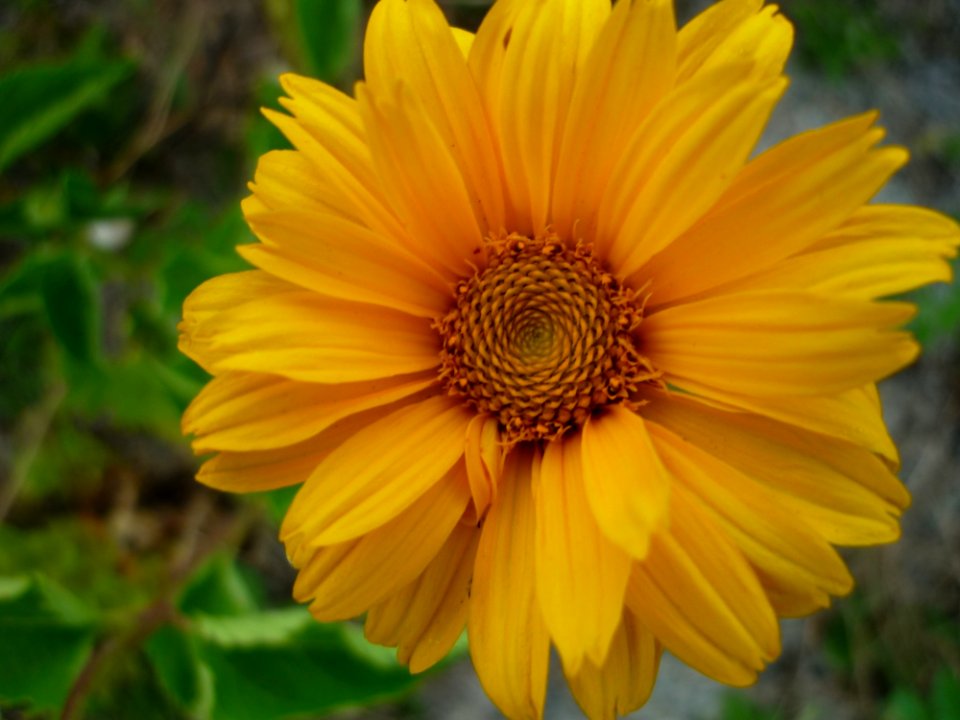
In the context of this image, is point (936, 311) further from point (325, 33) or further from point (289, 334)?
point (289, 334)

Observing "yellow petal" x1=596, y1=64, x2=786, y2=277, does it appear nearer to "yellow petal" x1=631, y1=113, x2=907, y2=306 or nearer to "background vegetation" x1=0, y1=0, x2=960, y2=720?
"yellow petal" x1=631, y1=113, x2=907, y2=306

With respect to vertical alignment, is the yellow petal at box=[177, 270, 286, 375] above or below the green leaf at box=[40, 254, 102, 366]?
above

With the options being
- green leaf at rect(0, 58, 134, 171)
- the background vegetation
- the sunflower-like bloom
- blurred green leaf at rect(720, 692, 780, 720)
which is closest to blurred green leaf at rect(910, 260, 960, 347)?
the background vegetation

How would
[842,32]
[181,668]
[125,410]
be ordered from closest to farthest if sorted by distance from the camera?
[181,668] < [125,410] < [842,32]

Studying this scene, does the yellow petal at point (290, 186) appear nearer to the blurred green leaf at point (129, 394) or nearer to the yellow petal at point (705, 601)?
the yellow petal at point (705, 601)

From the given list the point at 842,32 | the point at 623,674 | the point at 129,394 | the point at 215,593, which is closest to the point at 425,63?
the point at 623,674

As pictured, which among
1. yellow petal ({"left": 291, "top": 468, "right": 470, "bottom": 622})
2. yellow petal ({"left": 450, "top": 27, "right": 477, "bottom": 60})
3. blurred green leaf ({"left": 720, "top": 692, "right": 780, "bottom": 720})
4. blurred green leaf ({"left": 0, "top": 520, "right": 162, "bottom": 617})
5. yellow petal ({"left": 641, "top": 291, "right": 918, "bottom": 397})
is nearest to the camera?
yellow petal ({"left": 641, "top": 291, "right": 918, "bottom": 397})
